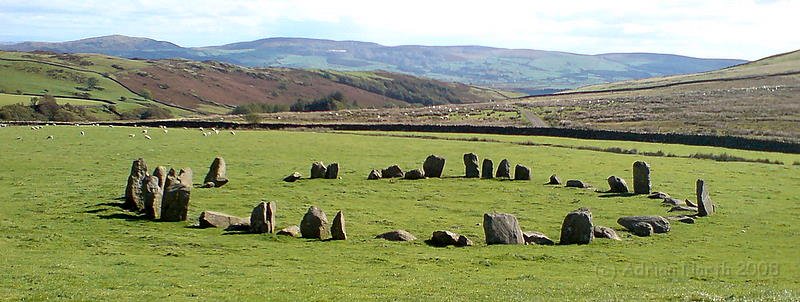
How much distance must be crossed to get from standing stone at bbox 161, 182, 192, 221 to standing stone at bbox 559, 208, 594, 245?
558 inches

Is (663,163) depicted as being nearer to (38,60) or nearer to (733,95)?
(733,95)

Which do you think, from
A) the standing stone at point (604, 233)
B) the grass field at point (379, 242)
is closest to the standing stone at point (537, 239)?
the grass field at point (379, 242)

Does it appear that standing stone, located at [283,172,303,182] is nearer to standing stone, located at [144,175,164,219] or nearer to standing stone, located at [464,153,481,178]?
standing stone, located at [464,153,481,178]

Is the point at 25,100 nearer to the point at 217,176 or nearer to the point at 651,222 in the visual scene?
the point at 217,176

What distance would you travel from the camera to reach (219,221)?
2881cm

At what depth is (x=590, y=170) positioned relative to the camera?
49.6 metres

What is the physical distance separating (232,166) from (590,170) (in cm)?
2251

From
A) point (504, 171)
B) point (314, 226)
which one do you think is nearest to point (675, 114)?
point (504, 171)

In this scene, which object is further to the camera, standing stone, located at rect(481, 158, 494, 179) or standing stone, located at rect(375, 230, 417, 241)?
standing stone, located at rect(481, 158, 494, 179)

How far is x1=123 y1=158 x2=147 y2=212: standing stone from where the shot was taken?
105 feet

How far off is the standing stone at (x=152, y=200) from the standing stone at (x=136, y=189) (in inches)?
49.8

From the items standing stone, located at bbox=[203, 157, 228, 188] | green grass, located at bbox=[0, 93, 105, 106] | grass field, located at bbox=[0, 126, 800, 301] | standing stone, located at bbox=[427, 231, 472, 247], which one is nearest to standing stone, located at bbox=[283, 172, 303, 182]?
grass field, located at bbox=[0, 126, 800, 301]

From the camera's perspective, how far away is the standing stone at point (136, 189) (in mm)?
31969

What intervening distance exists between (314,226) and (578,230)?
364 inches
